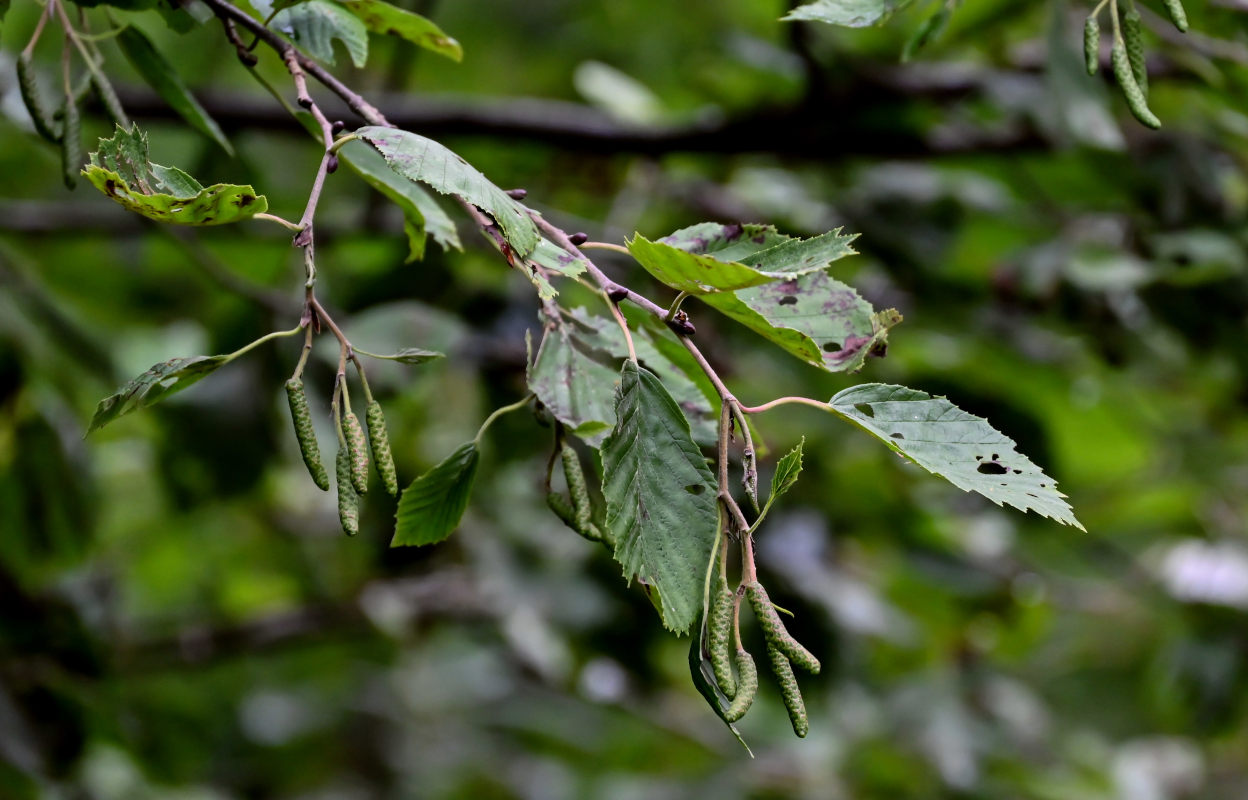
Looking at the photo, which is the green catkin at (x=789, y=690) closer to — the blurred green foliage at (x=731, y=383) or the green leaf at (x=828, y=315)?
the green leaf at (x=828, y=315)

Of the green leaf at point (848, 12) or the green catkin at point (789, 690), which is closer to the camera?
the green catkin at point (789, 690)

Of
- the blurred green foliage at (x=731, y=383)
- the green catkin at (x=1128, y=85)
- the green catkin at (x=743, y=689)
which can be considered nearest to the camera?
the green catkin at (x=743, y=689)

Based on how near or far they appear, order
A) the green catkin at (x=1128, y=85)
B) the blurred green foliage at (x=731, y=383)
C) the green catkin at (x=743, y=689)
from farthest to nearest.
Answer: the blurred green foliage at (x=731, y=383) → the green catkin at (x=1128, y=85) → the green catkin at (x=743, y=689)

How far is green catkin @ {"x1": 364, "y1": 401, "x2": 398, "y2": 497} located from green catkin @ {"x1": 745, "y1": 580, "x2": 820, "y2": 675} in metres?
0.15

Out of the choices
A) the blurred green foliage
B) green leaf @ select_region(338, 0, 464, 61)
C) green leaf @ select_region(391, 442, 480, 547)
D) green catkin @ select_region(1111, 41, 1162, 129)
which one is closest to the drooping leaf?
green leaf @ select_region(391, 442, 480, 547)

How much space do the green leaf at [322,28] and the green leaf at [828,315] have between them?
0.74ft

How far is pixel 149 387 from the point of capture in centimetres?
43

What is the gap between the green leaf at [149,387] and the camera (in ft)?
1.40

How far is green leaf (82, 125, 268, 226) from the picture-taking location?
402mm

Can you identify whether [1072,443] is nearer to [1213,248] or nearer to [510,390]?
[1213,248]

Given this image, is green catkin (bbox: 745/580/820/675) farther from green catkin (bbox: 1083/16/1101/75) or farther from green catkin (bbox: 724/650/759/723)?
green catkin (bbox: 1083/16/1101/75)

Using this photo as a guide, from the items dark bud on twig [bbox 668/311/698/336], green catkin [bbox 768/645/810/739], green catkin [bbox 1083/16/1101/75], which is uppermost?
green catkin [bbox 1083/16/1101/75]

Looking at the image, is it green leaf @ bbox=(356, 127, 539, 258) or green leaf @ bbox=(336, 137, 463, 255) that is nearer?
green leaf @ bbox=(356, 127, 539, 258)

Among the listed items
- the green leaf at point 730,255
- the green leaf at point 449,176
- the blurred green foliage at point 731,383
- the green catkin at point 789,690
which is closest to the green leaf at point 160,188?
the green leaf at point 449,176
